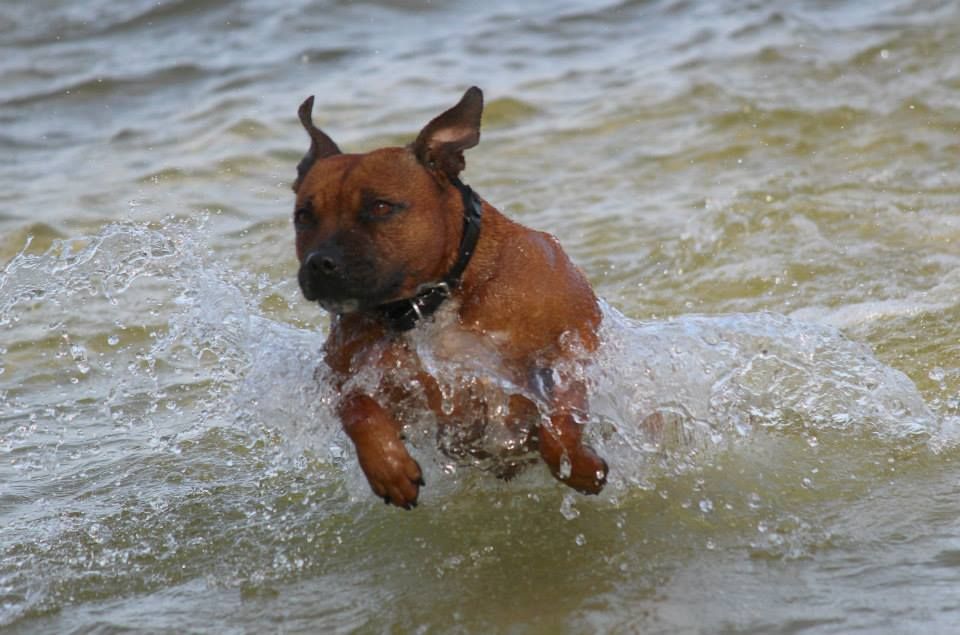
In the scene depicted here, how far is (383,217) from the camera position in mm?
4285

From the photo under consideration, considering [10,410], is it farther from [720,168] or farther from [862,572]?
[720,168]

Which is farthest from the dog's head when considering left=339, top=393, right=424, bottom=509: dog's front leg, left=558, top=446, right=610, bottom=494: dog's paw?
left=558, top=446, right=610, bottom=494: dog's paw

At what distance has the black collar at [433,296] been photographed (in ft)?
14.6

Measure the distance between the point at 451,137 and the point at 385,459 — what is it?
103cm

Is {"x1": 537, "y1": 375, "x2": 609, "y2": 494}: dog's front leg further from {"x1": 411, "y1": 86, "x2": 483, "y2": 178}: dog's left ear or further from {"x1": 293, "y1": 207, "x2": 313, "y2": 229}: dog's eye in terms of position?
{"x1": 293, "y1": 207, "x2": 313, "y2": 229}: dog's eye

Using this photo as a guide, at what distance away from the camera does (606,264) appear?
8164 millimetres

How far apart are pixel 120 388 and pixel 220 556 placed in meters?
2.03

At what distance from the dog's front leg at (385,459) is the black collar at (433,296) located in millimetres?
341

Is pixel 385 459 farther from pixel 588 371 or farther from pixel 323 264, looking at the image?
pixel 588 371

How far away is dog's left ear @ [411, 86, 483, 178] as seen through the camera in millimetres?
4488

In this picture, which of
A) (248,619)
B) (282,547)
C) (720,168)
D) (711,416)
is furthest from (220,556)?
(720,168)

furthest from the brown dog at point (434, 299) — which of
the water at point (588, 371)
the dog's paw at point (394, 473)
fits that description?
the water at point (588, 371)

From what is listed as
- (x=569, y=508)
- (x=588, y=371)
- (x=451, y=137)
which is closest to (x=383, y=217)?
(x=451, y=137)

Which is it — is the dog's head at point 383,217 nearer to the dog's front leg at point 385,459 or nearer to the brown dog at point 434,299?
the brown dog at point 434,299
